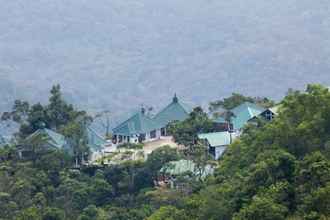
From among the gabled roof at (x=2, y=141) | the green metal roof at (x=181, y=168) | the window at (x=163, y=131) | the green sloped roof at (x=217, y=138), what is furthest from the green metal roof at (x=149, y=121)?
the green metal roof at (x=181, y=168)

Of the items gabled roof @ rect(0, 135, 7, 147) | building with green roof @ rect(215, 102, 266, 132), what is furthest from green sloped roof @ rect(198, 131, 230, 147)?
gabled roof @ rect(0, 135, 7, 147)

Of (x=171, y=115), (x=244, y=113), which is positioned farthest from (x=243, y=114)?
(x=171, y=115)

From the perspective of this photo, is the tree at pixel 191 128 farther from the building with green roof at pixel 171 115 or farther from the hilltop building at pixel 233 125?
the building with green roof at pixel 171 115

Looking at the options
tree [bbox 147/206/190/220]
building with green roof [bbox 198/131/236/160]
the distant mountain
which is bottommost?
tree [bbox 147/206/190/220]

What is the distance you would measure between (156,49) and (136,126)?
897 inches

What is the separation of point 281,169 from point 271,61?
30.7m

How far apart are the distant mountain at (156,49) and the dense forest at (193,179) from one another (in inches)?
660

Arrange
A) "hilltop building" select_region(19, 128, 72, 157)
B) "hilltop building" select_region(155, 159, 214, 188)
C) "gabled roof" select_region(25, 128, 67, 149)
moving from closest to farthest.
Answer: "hilltop building" select_region(155, 159, 214, 188)
"hilltop building" select_region(19, 128, 72, 157)
"gabled roof" select_region(25, 128, 67, 149)

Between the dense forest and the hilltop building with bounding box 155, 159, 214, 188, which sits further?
the hilltop building with bounding box 155, 159, 214, 188

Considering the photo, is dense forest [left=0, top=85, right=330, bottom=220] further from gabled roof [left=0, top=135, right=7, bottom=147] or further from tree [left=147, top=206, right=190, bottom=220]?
gabled roof [left=0, top=135, right=7, bottom=147]

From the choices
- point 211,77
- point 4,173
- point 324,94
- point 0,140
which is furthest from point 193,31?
point 324,94

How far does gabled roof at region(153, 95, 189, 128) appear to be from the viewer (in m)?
32.0

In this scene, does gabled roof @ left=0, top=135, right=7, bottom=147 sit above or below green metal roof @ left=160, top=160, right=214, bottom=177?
above

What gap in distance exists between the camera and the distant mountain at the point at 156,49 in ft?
161
